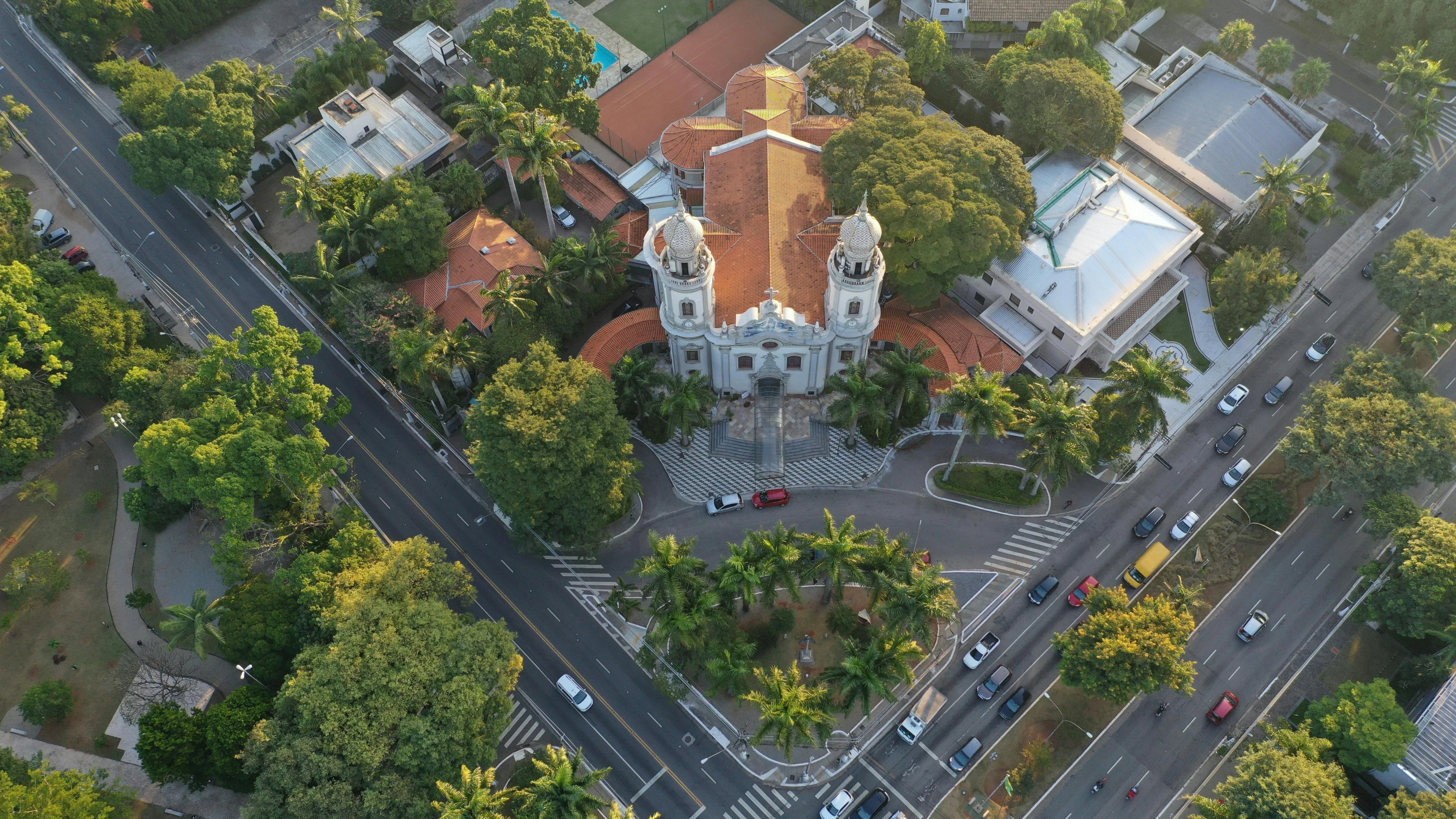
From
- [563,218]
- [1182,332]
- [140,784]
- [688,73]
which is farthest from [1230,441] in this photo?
A: [140,784]

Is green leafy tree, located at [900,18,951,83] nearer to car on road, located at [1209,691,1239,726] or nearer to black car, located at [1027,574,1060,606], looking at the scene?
black car, located at [1027,574,1060,606]

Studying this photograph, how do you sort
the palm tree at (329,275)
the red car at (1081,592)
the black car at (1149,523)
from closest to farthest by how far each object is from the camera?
the red car at (1081,592) → the black car at (1149,523) → the palm tree at (329,275)

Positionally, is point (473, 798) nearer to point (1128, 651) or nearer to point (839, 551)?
point (839, 551)

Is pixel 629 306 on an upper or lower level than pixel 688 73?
lower

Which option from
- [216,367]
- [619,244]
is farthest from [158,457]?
[619,244]

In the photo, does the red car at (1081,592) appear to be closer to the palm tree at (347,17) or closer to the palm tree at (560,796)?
the palm tree at (560,796)

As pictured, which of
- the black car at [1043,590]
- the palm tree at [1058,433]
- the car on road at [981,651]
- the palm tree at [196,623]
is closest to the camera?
the palm tree at [196,623]

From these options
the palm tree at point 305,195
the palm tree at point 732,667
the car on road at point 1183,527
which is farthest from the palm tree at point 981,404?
the palm tree at point 305,195
